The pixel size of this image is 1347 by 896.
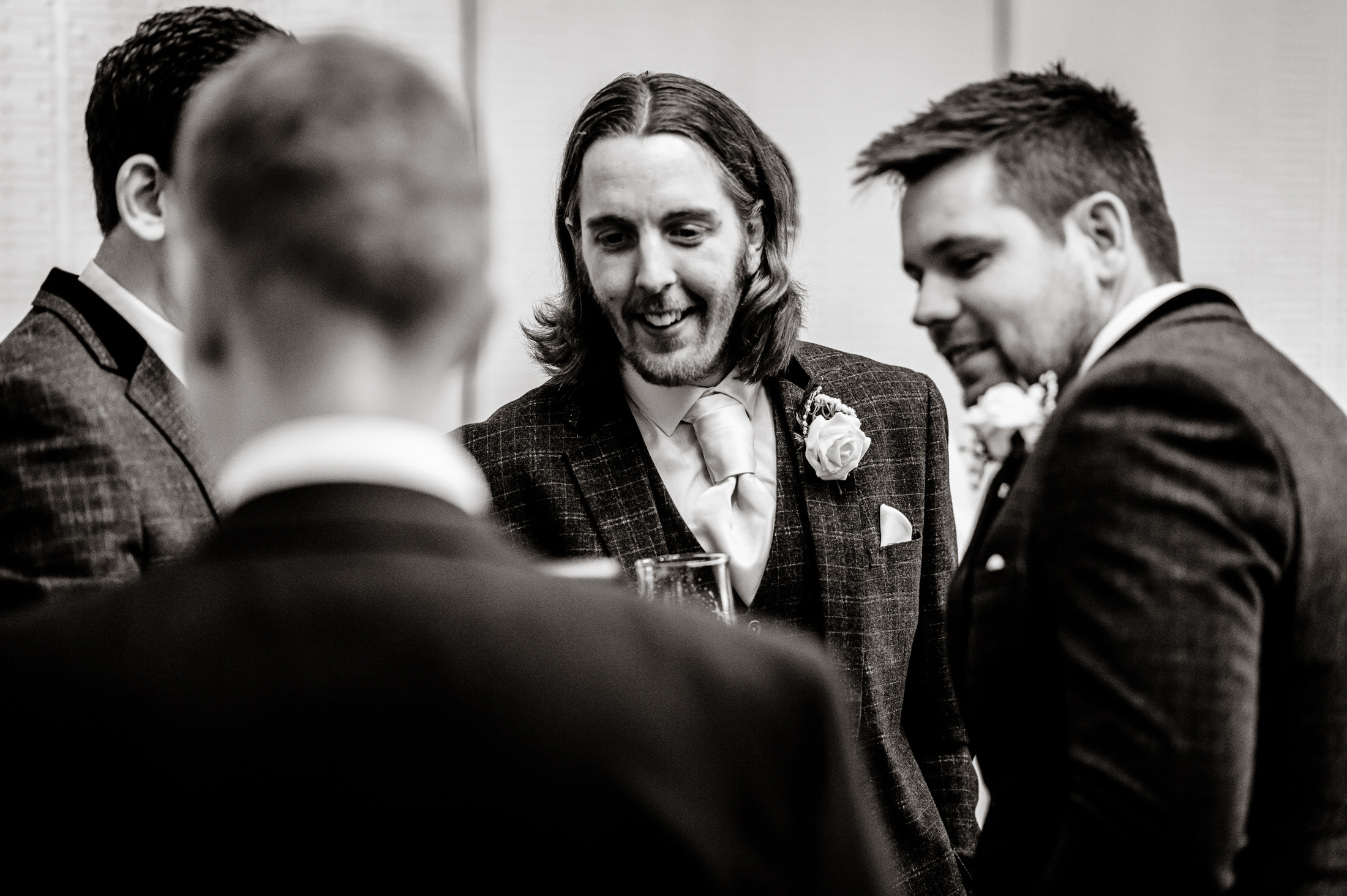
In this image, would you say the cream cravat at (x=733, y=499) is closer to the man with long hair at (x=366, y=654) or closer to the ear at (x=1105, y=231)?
the ear at (x=1105, y=231)

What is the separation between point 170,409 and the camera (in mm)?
1614

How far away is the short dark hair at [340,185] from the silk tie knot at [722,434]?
4.84 ft

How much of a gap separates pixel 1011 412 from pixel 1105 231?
8.8 inches

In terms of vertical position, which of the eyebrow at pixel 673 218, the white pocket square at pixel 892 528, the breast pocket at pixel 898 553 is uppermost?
the eyebrow at pixel 673 218

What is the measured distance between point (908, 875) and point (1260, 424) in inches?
44.5

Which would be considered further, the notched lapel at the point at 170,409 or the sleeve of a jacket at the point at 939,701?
the sleeve of a jacket at the point at 939,701

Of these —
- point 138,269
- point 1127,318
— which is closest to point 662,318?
point 138,269

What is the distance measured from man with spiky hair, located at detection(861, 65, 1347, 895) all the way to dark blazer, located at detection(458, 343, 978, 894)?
→ 0.72 metres

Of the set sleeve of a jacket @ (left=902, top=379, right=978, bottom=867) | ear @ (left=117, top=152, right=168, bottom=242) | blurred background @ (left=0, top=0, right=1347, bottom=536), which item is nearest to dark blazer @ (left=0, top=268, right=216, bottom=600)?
ear @ (left=117, top=152, right=168, bottom=242)

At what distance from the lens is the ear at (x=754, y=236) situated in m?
2.38

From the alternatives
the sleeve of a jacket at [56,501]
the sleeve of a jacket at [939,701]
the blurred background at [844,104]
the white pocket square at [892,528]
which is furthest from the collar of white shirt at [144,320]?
the blurred background at [844,104]

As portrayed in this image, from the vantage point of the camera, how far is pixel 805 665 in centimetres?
73

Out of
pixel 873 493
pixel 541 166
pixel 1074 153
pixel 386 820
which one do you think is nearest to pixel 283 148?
pixel 386 820

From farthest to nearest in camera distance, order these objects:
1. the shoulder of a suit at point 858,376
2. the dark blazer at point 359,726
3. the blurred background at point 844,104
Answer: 1. the blurred background at point 844,104
2. the shoulder of a suit at point 858,376
3. the dark blazer at point 359,726
